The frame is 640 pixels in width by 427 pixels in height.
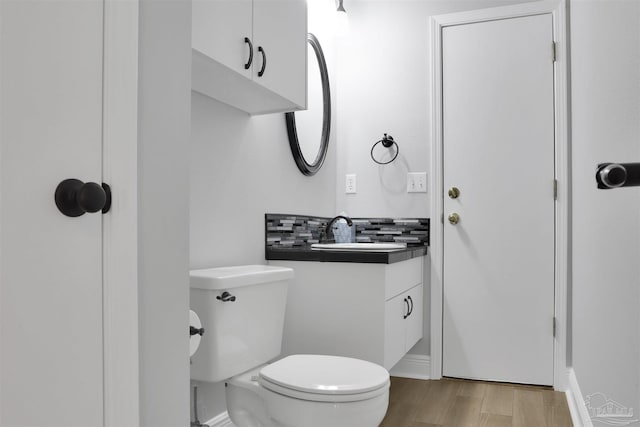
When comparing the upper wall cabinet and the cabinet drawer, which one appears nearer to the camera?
the upper wall cabinet

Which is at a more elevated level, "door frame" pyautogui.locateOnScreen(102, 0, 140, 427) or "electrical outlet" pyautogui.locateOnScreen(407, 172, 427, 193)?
"electrical outlet" pyautogui.locateOnScreen(407, 172, 427, 193)

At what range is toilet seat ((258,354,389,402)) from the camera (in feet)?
4.64

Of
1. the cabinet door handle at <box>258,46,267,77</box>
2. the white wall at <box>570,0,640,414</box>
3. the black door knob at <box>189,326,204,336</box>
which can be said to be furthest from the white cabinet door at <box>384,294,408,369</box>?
the cabinet door handle at <box>258,46,267,77</box>

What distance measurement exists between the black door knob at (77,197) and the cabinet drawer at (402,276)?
1.61 m

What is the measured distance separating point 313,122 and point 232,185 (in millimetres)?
924

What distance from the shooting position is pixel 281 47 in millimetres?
1878

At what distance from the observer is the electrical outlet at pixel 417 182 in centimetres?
299

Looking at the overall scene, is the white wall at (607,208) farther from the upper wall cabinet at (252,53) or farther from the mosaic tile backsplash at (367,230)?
the upper wall cabinet at (252,53)

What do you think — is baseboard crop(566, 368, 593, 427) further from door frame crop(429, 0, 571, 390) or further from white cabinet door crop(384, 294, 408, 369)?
white cabinet door crop(384, 294, 408, 369)

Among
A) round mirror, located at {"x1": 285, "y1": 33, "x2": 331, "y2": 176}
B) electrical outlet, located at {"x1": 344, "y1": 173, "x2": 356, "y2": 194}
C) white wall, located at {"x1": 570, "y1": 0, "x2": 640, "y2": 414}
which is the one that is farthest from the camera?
electrical outlet, located at {"x1": 344, "y1": 173, "x2": 356, "y2": 194}

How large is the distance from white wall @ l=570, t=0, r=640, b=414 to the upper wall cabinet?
1.05 m

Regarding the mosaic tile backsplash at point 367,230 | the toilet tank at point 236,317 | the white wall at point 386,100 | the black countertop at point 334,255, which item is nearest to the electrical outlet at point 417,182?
the white wall at point 386,100

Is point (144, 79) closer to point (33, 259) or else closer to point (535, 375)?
point (33, 259)

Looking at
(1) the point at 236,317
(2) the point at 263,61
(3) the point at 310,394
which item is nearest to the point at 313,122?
(2) the point at 263,61
